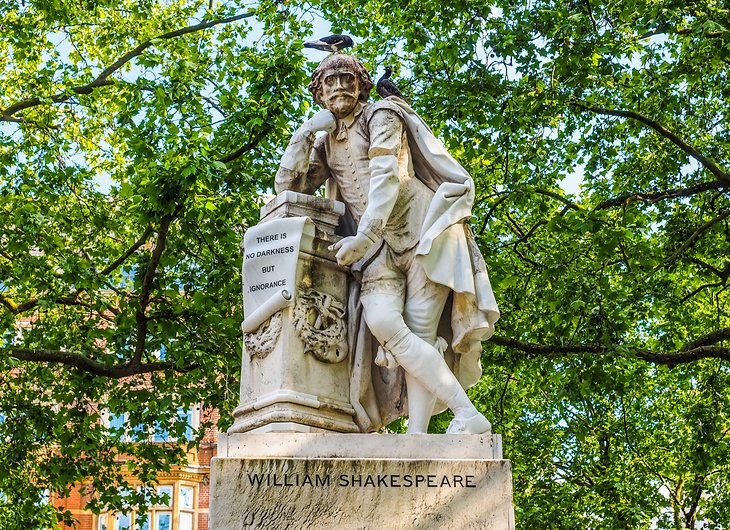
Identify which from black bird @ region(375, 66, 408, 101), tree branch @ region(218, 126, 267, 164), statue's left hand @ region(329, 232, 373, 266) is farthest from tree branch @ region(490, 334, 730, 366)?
statue's left hand @ region(329, 232, 373, 266)

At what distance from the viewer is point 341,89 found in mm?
7105

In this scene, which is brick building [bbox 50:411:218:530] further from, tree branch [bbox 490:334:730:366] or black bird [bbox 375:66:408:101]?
black bird [bbox 375:66:408:101]

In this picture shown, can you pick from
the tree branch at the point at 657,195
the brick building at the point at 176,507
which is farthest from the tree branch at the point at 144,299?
the brick building at the point at 176,507

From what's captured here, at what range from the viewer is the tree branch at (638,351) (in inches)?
555

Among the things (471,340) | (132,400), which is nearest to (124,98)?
(132,400)

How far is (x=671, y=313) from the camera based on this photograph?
15508mm

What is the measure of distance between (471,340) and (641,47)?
31.5ft

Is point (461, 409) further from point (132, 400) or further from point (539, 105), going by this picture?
point (132, 400)

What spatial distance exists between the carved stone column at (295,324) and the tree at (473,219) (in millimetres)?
6364

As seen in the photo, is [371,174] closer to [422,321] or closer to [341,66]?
[341,66]

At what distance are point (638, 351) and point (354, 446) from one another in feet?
28.0

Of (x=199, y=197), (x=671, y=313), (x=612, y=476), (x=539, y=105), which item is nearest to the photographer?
(x=199, y=197)

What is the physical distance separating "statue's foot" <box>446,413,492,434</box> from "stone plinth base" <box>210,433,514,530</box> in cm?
12

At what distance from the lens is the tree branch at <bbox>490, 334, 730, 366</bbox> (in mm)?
14086
